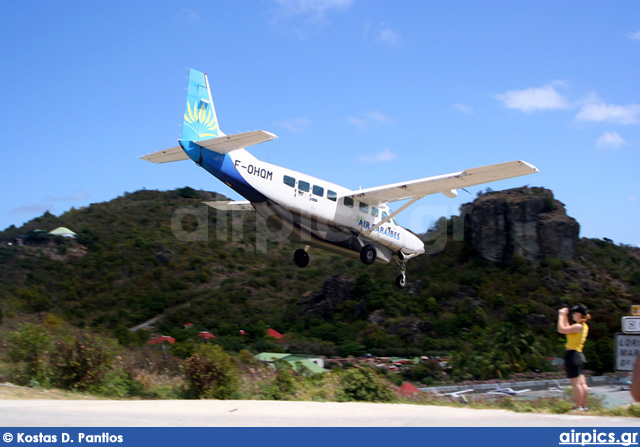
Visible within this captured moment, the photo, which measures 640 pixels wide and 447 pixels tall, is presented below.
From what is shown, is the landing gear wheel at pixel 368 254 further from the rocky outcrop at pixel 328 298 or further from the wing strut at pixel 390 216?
the rocky outcrop at pixel 328 298

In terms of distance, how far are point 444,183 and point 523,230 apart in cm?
7226

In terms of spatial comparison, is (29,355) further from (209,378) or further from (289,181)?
(289,181)

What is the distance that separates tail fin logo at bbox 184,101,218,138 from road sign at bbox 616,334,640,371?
1581 centimetres

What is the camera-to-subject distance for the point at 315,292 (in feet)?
273

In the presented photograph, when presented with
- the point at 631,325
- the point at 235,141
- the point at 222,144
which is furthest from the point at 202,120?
the point at 631,325

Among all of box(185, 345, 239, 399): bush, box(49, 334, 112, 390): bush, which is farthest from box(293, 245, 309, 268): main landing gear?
box(49, 334, 112, 390): bush

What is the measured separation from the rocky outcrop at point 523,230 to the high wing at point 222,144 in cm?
7294

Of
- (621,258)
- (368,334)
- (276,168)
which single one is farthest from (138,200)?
(276,168)

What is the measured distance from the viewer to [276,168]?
2423cm

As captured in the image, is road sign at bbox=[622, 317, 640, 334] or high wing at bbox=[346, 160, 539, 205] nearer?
road sign at bbox=[622, 317, 640, 334]

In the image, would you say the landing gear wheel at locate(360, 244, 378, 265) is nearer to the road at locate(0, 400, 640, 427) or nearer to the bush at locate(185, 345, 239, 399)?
the bush at locate(185, 345, 239, 399)

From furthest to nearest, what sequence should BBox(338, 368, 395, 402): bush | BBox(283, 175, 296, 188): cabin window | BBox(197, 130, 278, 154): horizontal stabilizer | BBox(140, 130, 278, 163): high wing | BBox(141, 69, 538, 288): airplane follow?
BBox(283, 175, 296, 188): cabin window < BBox(141, 69, 538, 288): airplane < BBox(140, 130, 278, 163): high wing < BBox(197, 130, 278, 154): horizontal stabilizer < BBox(338, 368, 395, 402): bush

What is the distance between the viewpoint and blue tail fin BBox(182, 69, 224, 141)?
23125 millimetres

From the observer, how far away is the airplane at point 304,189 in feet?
74.9
